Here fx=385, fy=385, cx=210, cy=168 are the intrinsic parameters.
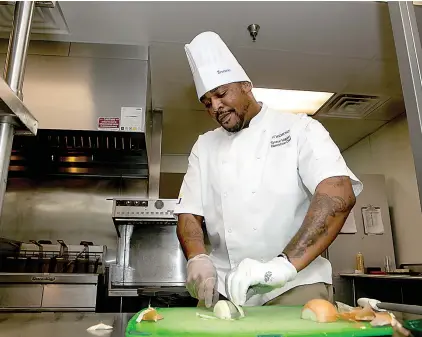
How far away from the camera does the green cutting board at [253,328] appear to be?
2.06 feet

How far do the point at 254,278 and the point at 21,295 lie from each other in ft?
5.20

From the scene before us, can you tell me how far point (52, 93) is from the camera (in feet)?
6.86

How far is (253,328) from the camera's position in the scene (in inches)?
26.4

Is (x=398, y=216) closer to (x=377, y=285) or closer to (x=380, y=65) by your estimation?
(x=377, y=285)

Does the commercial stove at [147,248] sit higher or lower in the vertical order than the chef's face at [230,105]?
lower

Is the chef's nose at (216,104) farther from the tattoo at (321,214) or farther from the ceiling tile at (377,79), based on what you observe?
the ceiling tile at (377,79)

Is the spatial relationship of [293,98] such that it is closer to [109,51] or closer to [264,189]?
[109,51]

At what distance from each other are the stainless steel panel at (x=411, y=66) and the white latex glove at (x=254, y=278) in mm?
374

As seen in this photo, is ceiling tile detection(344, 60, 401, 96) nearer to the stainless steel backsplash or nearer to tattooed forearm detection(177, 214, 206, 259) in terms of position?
tattooed forearm detection(177, 214, 206, 259)

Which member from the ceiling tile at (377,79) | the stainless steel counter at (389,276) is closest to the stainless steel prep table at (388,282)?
the stainless steel counter at (389,276)

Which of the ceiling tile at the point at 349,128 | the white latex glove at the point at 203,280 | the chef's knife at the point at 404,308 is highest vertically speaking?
the ceiling tile at the point at 349,128

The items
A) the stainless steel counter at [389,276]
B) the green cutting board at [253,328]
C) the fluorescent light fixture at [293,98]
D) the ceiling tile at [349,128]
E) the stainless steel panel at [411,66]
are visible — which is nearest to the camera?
the green cutting board at [253,328]

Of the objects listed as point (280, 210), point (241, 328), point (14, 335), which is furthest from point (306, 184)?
point (14, 335)

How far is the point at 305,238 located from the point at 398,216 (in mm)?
2332
